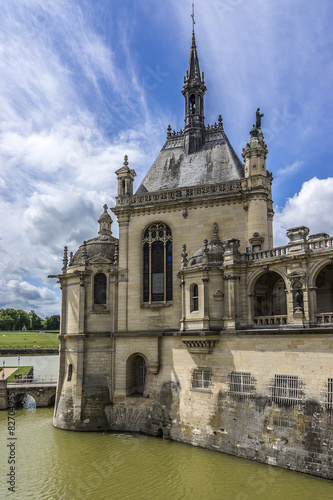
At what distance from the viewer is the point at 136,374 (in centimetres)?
3209

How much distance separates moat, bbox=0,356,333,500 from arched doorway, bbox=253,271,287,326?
816 centimetres

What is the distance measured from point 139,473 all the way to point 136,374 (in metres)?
10.3

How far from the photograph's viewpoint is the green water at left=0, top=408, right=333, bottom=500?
64.0ft

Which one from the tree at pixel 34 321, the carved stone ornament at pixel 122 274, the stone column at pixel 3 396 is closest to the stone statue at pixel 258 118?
the carved stone ornament at pixel 122 274

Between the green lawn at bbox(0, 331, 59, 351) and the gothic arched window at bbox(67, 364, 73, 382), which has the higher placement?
the gothic arched window at bbox(67, 364, 73, 382)

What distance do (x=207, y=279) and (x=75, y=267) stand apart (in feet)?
39.4

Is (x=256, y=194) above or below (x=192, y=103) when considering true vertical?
below

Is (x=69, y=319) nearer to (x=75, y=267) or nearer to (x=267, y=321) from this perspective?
(x=75, y=267)

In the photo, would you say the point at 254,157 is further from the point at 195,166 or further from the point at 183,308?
the point at 183,308

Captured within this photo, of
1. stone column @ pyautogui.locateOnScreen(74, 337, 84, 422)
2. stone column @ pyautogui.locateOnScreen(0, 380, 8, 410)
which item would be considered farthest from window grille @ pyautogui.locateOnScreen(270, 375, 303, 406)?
stone column @ pyautogui.locateOnScreen(0, 380, 8, 410)

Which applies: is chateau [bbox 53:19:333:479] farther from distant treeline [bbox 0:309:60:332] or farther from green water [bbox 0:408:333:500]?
distant treeline [bbox 0:309:60:332]

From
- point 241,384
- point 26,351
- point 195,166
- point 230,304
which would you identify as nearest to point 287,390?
point 241,384

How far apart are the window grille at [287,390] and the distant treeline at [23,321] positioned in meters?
147

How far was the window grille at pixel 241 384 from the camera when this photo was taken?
77.0 ft
